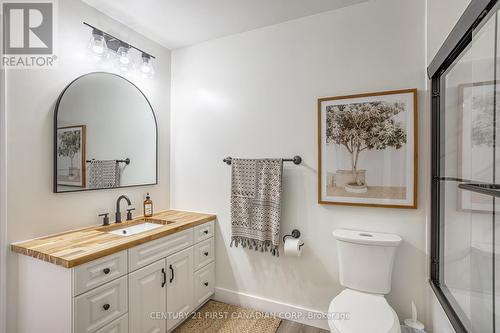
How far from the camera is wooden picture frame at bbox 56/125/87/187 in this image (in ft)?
5.72

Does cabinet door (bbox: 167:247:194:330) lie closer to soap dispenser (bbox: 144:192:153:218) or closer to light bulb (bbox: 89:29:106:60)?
soap dispenser (bbox: 144:192:153:218)

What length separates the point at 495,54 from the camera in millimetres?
911

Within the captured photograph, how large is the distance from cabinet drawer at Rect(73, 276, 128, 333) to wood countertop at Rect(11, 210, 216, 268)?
0.66 ft

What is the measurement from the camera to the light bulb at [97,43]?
188 centimetres

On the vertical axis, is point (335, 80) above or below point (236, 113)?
above

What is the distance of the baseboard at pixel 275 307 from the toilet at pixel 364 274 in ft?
1.55

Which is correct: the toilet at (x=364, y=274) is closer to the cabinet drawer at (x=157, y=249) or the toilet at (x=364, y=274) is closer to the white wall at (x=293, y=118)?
the white wall at (x=293, y=118)

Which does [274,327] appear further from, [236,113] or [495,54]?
[495,54]

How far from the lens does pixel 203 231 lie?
2285mm

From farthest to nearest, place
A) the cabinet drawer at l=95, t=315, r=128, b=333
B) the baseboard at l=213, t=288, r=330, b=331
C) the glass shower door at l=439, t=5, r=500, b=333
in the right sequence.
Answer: the baseboard at l=213, t=288, r=330, b=331 < the cabinet drawer at l=95, t=315, r=128, b=333 < the glass shower door at l=439, t=5, r=500, b=333

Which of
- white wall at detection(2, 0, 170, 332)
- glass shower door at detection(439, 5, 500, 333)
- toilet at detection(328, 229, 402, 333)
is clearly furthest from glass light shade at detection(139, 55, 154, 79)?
glass shower door at detection(439, 5, 500, 333)

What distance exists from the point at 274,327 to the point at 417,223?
4.44 feet

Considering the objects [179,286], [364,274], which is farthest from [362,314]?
[179,286]

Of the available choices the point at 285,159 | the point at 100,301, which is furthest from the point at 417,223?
the point at 100,301
